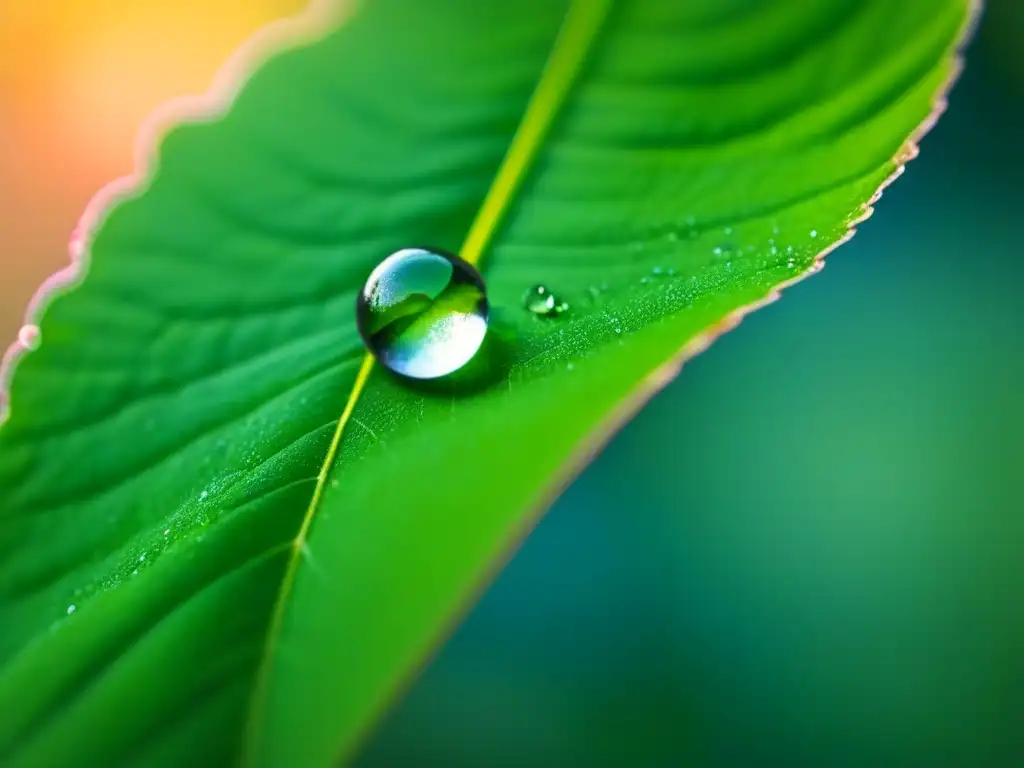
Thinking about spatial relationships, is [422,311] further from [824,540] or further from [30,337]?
[824,540]

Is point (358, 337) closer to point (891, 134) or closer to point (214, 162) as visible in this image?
point (214, 162)

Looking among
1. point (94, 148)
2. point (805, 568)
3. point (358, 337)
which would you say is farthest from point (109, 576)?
point (94, 148)

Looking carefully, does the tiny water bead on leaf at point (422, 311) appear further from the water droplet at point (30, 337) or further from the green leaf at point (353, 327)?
the water droplet at point (30, 337)

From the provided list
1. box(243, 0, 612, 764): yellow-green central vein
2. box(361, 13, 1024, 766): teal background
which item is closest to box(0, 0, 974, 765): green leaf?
box(243, 0, 612, 764): yellow-green central vein

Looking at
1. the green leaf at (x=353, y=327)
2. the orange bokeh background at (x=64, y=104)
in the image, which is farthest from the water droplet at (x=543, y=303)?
the orange bokeh background at (x=64, y=104)

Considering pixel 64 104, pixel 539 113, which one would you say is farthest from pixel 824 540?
pixel 64 104

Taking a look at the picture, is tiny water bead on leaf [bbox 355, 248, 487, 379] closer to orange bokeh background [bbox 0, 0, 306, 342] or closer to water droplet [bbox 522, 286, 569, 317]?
water droplet [bbox 522, 286, 569, 317]
